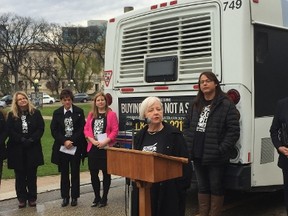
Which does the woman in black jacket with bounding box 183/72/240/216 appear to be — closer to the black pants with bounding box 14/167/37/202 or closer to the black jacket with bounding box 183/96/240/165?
the black jacket with bounding box 183/96/240/165

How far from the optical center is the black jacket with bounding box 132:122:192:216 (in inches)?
141

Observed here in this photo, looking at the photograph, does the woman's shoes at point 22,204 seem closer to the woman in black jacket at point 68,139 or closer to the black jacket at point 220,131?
the woman in black jacket at point 68,139

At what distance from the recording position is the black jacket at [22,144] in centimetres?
634

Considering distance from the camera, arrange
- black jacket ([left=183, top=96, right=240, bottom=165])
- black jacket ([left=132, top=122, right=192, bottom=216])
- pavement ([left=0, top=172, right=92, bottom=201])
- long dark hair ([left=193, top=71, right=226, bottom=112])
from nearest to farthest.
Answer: black jacket ([left=132, top=122, right=192, bottom=216]) < black jacket ([left=183, top=96, right=240, bottom=165]) < long dark hair ([left=193, top=71, right=226, bottom=112]) < pavement ([left=0, top=172, right=92, bottom=201])

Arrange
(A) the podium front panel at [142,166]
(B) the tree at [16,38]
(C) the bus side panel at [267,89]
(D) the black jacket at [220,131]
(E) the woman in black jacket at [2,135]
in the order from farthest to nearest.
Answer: (B) the tree at [16,38] < (E) the woman in black jacket at [2,135] < (C) the bus side panel at [267,89] < (D) the black jacket at [220,131] < (A) the podium front panel at [142,166]

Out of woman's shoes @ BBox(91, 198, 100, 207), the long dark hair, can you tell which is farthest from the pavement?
the long dark hair

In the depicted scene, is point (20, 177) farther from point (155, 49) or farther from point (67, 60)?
point (67, 60)

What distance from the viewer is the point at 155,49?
6.05 m

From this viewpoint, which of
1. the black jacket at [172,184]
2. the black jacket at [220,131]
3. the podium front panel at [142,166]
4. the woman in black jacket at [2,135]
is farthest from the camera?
the woman in black jacket at [2,135]

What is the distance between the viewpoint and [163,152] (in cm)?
361

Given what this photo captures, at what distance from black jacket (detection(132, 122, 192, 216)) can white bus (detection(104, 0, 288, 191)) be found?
4.91 feet

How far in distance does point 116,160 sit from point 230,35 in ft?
7.93

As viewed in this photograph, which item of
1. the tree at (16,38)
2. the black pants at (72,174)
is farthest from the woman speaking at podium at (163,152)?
the tree at (16,38)

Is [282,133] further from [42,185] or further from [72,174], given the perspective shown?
[42,185]
